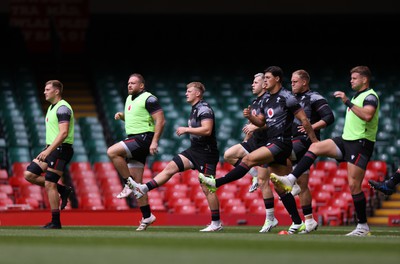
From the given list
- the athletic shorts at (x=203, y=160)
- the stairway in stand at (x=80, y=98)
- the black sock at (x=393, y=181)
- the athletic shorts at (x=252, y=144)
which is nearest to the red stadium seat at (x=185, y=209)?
the stairway in stand at (x=80, y=98)

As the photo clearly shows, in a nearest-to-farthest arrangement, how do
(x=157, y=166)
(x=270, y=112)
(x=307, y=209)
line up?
(x=270, y=112) < (x=307, y=209) < (x=157, y=166)

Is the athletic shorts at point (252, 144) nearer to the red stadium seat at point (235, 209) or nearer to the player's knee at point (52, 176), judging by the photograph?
the player's knee at point (52, 176)

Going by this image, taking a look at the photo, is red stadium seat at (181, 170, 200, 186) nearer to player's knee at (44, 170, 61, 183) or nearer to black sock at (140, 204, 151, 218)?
player's knee at (44, 170, 61, 183)

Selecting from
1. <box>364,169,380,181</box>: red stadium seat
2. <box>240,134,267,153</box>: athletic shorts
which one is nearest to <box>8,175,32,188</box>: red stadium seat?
<box>364,169,380,181</box>: red stadium seat

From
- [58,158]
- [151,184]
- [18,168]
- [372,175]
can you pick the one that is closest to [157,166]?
[18,168]

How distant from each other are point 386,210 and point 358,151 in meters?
9.20

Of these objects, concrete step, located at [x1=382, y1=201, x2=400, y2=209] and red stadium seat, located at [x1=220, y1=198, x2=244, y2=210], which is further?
concrete step, located at [x1=382, y1=201, x2=400, y2=209]

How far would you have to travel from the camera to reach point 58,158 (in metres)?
15.7

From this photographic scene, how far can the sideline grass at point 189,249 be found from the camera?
882cm

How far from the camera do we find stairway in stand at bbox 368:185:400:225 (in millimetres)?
21875

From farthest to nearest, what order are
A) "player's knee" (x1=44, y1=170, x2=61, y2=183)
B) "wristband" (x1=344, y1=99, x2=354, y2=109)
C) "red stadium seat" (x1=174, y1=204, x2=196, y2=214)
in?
"red stadium seat" (x1=174, y1=204, x2=196, y2=214) → "player's knee" (x1=44, y1=170, x2=61, y2=183) → "wristband" (x1=344, y1=99, x2=354, y2=109)

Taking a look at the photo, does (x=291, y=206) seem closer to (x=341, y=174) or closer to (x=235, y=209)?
(x=235, y=209)

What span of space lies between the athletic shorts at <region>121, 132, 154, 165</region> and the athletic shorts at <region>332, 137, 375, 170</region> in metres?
3.11

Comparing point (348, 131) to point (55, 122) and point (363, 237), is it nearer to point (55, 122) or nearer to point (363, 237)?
point (363, 237)
